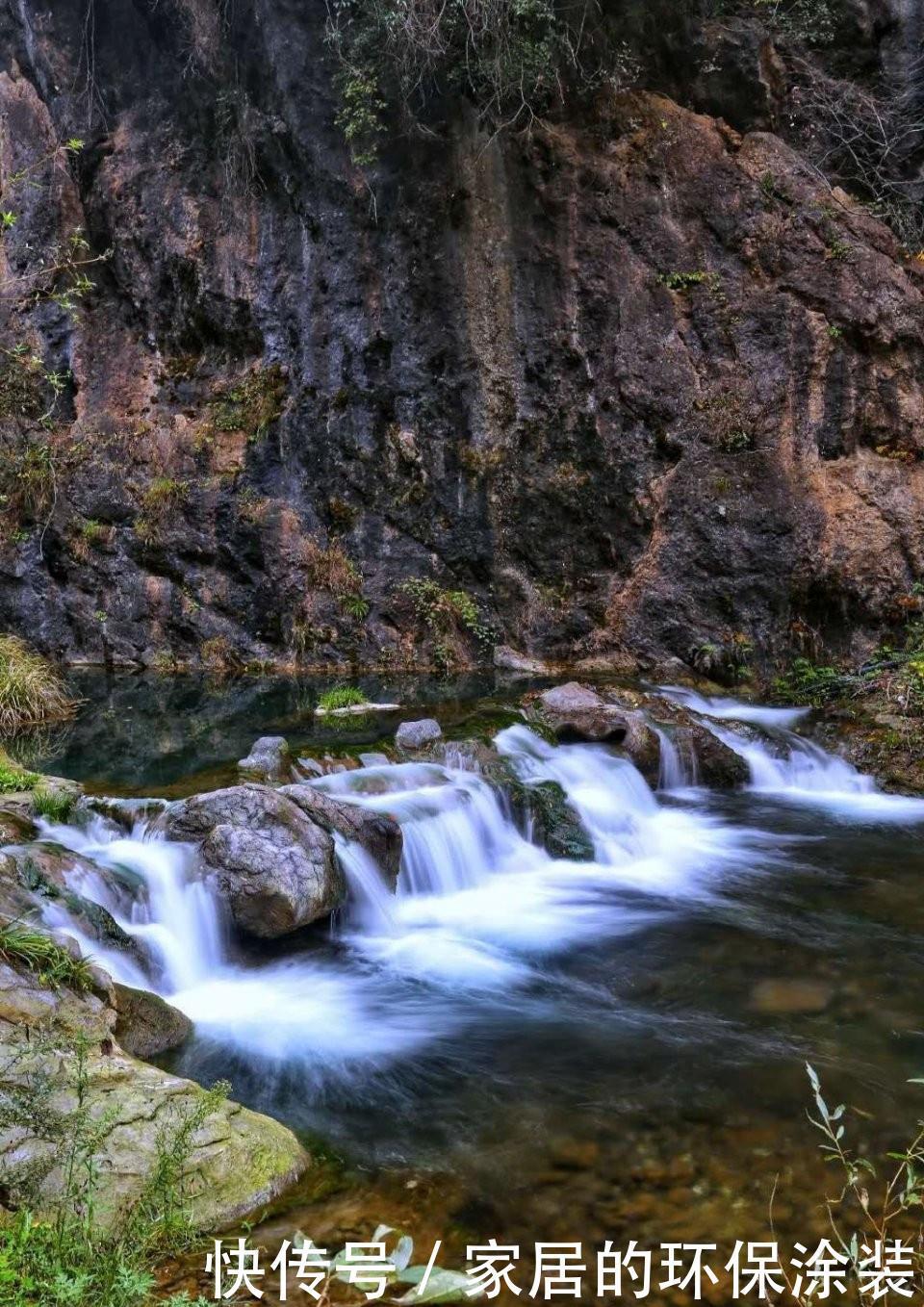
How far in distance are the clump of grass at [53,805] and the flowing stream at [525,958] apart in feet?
0.63

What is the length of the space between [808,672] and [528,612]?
392 centimetres

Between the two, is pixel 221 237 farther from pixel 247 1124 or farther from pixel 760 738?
pixel 247 1124

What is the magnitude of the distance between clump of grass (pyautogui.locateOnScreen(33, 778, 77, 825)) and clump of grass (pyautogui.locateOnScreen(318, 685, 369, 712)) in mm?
4368

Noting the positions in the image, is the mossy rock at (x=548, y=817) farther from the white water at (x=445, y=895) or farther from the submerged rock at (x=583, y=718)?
the submerged rock at (x=583, y=718)

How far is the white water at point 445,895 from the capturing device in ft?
16.9

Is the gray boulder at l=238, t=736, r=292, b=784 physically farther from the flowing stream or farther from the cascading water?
the cascading water

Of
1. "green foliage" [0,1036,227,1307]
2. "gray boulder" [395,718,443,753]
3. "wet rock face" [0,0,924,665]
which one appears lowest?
"green foliage" [0,1036,227,1307]

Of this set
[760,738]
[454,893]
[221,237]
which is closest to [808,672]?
[760,738]

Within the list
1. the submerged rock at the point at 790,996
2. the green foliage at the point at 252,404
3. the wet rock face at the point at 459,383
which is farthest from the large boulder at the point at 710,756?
the green foliage at the point at 252,404

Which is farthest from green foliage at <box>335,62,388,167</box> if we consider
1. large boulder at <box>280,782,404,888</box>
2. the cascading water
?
large boulder at <box>280,782,404,888</box>

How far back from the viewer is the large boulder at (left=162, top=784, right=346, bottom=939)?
5.64 metres

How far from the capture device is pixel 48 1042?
3342mm

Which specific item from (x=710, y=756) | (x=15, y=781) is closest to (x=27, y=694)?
(x=15, y=781)

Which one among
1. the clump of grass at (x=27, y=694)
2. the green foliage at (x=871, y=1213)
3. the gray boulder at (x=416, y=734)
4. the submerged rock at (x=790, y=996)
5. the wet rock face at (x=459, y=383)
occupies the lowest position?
the submerged rock at (x=790, y=996)
